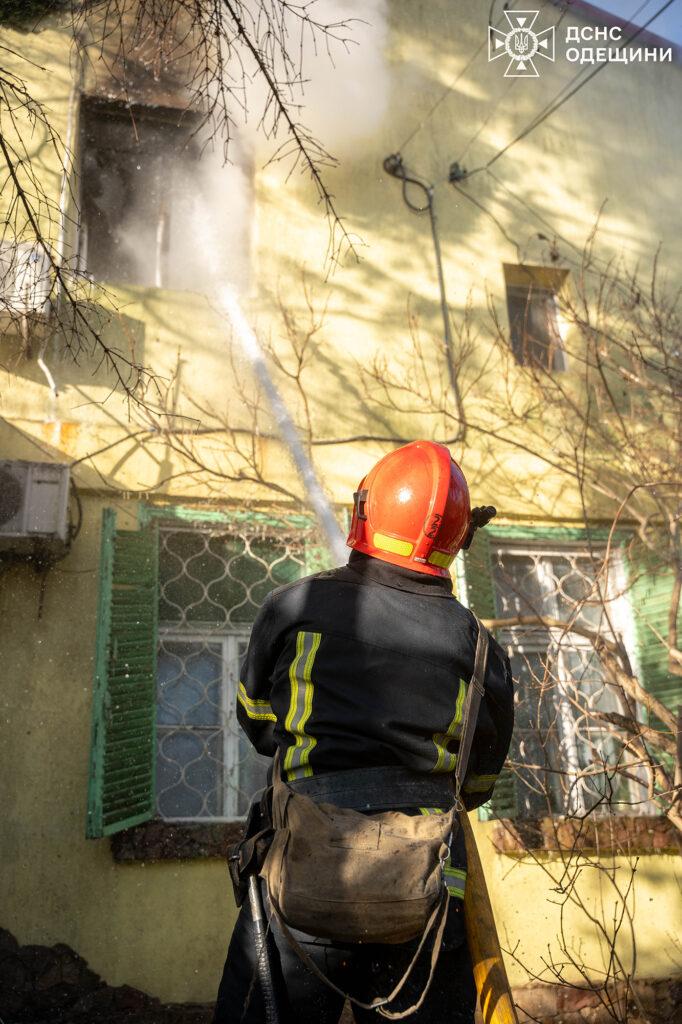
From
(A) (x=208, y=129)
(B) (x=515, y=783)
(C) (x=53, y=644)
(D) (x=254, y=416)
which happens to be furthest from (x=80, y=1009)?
(A) (x=208, y=129)

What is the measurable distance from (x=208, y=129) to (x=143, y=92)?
1.68 feet

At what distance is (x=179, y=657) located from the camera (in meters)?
5.23

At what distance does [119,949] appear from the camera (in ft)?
14.5

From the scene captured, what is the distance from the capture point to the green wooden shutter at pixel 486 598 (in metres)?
5.14

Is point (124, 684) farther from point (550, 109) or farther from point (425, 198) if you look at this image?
point (550, 109)

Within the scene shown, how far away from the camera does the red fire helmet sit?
2.68 m

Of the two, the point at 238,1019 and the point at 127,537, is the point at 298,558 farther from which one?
the point at 238,1019

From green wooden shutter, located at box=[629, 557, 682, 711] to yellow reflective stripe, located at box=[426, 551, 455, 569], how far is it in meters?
3.41

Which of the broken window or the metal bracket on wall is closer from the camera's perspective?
the broken window

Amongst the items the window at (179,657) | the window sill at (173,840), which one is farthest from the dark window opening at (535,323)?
the window sill at (173,840)

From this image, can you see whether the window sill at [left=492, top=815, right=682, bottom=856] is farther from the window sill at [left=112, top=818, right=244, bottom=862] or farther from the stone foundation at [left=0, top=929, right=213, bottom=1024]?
the stone foundation at [left=0, top=929, right=213, bottom=1024]

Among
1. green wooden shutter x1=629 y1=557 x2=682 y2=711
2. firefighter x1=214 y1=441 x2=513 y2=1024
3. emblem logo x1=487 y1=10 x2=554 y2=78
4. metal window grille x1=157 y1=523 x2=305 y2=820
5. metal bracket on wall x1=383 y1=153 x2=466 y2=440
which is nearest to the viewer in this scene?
firefighter x1=214 y1=441 x2=513 y2=1024

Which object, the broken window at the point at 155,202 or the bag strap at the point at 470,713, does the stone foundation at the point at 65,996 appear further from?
the broken window at the point at 155,202

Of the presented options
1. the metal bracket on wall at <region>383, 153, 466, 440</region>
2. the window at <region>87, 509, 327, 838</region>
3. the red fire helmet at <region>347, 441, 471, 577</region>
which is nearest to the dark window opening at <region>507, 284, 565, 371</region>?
the metal bracket on wall at <region>383, 153, 466, 440</region>
